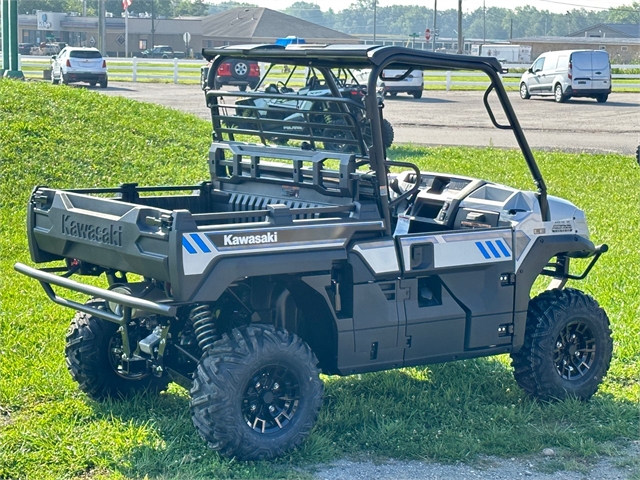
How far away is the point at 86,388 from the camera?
19.3 ft

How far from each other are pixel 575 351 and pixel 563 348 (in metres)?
0.09

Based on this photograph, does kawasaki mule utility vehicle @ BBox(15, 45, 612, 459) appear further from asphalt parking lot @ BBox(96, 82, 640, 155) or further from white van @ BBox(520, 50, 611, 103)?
white van @ BBox(520, 50, 611, 103)

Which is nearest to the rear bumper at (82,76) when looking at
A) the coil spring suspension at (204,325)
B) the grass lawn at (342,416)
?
the grass lawn at (342,416)

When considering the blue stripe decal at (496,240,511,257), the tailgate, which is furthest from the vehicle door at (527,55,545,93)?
the tailgate

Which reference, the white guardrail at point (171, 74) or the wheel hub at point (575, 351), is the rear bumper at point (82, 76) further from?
the wheel hub at point (575, 351)

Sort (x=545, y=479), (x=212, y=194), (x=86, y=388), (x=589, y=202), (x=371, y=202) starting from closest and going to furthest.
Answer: (x=545, y=479) < (x=371, y=202) < (x=86, y=388) < (x=212, y=194) < (x=589, y=202)

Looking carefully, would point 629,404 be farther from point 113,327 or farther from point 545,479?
point 113,327

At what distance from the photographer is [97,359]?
19.3 ft

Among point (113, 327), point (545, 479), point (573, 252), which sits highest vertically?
point (573, 252)

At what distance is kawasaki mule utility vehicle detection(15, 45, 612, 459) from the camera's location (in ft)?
16.3

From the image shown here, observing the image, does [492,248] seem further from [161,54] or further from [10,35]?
[161,54]

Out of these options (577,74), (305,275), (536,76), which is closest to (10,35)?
(305,275)

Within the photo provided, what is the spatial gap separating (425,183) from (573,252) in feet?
3.52

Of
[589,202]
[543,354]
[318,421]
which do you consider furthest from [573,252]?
[589,202]
